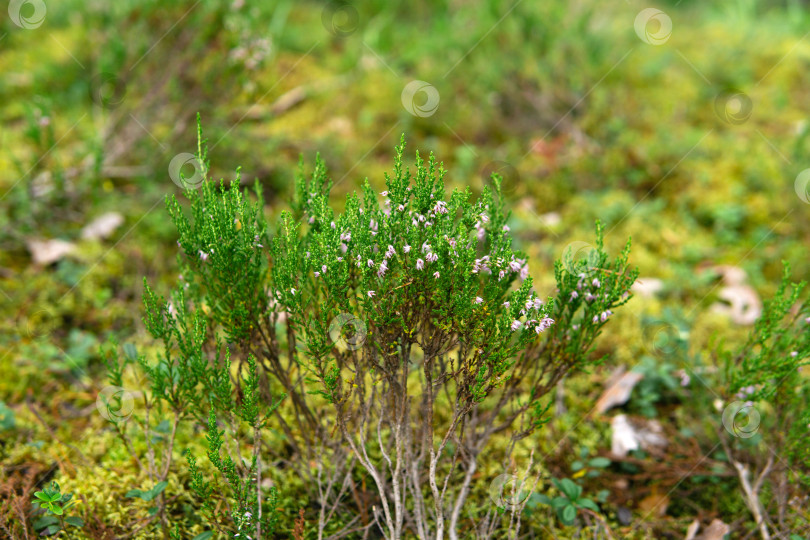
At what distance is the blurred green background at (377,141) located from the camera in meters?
3.61

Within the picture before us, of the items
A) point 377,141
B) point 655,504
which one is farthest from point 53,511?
point 377,141

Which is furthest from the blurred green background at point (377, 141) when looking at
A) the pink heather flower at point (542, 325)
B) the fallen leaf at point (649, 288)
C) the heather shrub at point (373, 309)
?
the pink heather flower at point (542, 325)

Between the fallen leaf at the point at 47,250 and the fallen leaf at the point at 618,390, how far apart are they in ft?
12.2

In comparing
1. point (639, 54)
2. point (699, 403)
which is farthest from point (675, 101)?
point (699, 403)

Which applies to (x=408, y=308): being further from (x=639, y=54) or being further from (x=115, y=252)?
(x=639, y=54)

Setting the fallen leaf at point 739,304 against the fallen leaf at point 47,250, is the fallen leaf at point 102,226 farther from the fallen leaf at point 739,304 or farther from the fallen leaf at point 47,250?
the fallen leaf at point 739,304

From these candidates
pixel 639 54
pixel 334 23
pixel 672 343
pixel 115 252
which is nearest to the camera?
pixel 672 343

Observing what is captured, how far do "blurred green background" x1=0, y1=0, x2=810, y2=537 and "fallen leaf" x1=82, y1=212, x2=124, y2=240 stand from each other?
2 centimetres

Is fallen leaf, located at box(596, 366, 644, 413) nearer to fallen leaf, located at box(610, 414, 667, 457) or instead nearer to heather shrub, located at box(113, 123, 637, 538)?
fallen leaf, located at box(610, 414, 667, 457)

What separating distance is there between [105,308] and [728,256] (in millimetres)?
4575

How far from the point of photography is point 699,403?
116 inches

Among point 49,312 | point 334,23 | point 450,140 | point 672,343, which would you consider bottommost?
point 672,343

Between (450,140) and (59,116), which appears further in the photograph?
(450,140)

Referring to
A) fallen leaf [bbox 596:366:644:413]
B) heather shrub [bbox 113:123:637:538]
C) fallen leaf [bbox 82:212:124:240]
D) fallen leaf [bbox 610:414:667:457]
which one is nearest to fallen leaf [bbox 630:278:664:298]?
fallen leaf [bbox 596:366:644:413]
